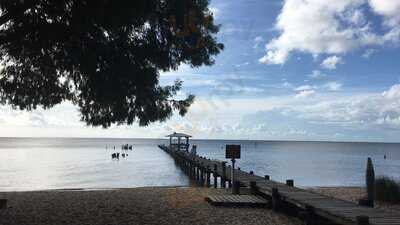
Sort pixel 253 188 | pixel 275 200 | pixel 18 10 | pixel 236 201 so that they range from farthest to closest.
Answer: pixel 253 188
pixel 236 201
pixel 275 200
pixel 18 10

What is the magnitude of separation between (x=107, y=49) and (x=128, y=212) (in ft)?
16.7

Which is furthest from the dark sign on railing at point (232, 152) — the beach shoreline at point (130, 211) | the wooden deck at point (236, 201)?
the wooden deck at point (236, 201)

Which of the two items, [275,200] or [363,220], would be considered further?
[275,200]

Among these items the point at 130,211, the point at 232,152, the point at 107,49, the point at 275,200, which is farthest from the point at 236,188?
the point at 107,49

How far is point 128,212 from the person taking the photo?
1387cm

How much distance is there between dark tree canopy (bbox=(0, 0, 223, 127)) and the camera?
35.4ft

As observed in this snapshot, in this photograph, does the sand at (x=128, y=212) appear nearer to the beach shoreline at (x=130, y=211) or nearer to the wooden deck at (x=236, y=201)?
the beach shoreline at (x=130, y=211)

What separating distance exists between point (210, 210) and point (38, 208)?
17.3 feet

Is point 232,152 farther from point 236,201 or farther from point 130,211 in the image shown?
point 130,211

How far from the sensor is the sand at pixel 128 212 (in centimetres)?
1234

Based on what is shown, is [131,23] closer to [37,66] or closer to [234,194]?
[37,66]

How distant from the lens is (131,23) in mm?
10961

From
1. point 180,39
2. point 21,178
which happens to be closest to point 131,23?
point 180,39

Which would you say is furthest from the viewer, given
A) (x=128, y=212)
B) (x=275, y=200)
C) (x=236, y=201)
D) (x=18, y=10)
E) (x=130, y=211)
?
(x=236, y=201)
